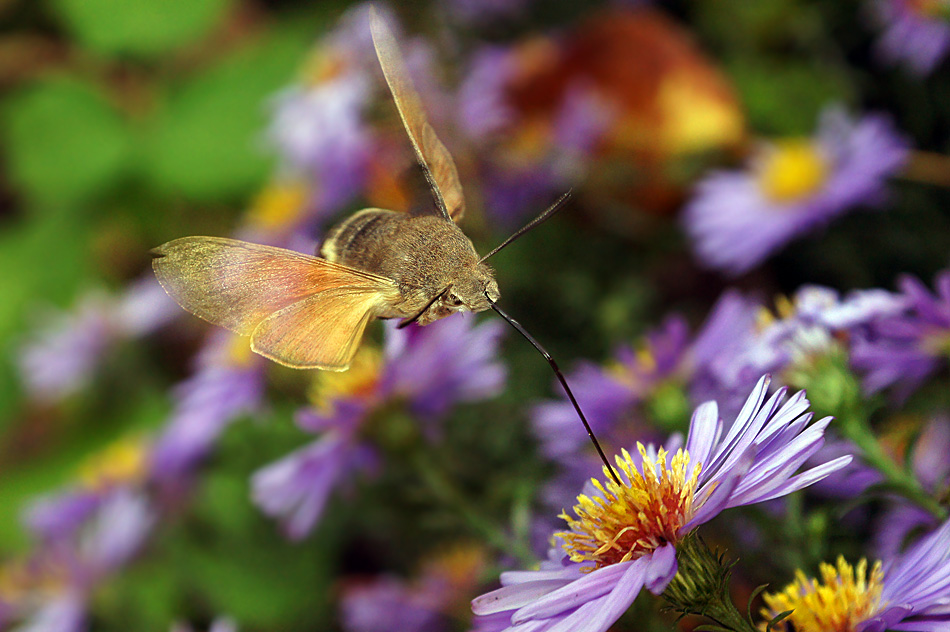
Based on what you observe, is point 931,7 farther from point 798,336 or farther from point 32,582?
point 32,582

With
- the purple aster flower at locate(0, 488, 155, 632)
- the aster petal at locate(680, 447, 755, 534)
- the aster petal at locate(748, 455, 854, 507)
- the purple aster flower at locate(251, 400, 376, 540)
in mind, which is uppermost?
the purple aster flower at locate(0, 488, 155, 632)

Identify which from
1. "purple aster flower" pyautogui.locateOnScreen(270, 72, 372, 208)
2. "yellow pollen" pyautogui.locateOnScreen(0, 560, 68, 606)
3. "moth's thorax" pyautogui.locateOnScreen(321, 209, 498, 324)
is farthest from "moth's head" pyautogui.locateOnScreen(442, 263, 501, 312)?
"yellow pollen" pyautogui.locateOnScreen(0, 560, 68, 606)

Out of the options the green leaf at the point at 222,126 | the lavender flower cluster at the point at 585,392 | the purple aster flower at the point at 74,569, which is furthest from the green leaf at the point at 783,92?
the purple aster flower at the point at 74,569

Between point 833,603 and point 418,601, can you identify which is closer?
point 833,603

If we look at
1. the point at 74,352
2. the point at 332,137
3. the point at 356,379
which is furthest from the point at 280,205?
the point at 356,379

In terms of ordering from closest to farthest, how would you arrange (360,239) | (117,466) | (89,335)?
(360,239) → (117,466) → (89,335)

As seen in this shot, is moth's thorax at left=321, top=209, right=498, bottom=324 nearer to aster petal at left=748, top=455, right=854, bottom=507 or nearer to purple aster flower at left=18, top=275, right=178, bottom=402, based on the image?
aster petal at left=748, top=455, right=854, bottom=507

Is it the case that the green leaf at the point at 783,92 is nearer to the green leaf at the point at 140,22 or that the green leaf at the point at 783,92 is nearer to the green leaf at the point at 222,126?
the green leaf at the point at 222,126
